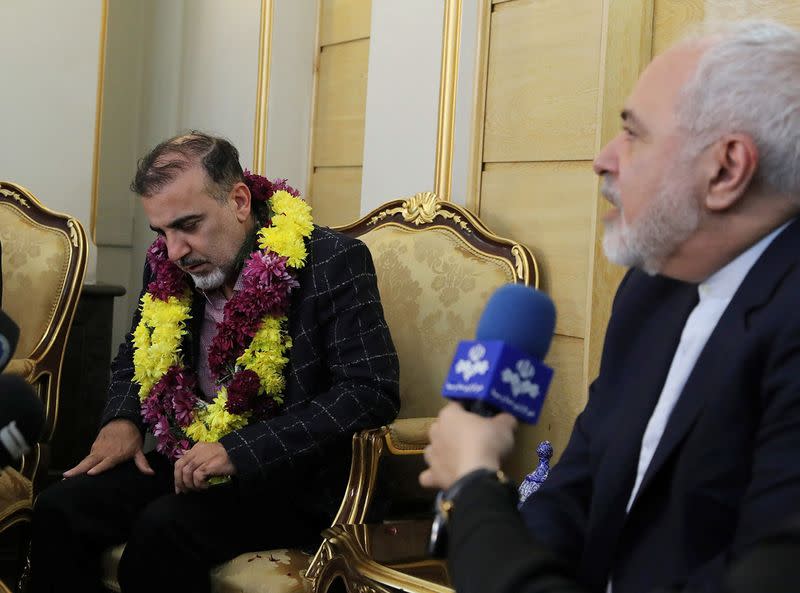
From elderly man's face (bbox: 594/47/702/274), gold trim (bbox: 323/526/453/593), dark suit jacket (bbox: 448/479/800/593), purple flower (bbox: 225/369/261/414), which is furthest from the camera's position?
purple flower (bbox: 225/369/261/414)

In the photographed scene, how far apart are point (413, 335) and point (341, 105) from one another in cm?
138

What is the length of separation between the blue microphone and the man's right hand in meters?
1.63

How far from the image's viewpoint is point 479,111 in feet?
9.96

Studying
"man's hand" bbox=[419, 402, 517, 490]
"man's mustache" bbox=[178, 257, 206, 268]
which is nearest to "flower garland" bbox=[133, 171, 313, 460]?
"man's mustache" bbox=[178, 257, 206, 268]

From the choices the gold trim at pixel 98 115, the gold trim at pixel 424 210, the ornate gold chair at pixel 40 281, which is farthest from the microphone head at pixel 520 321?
the gold trim at pixel 98 115

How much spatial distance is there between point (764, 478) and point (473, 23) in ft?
7.17

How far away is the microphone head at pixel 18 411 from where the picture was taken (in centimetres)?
121

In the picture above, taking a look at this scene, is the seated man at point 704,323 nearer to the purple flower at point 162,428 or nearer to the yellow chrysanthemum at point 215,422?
the yellow chrysanthemum at point 215,422

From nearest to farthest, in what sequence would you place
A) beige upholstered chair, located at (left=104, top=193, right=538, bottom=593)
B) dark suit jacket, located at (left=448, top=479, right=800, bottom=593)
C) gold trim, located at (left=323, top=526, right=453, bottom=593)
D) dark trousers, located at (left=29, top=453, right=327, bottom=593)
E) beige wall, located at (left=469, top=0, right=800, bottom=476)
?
dark suit jacket, located at (left=448, top=479, right=800, bottom=593) < gold trim, located at (left=323, top=526, right=453, bottom=593) < beige upholstered chair, located at (left=104, top=193, right=538, bottom=593) < dark trousers, located at (left=29, top=453, right=327, bottom=593) < beige wall, located at (left=469, top=0, right=800, bottom=476)

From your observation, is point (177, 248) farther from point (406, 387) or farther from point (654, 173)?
point (654, 173)

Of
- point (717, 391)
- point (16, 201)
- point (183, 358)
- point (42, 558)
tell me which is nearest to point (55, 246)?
point (16, 201)

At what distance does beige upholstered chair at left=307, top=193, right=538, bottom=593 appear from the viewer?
86.7 inches

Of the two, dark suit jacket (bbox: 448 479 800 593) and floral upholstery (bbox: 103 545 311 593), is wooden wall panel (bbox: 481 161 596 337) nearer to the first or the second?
floral upholstery (bbox: 103 545 311 593)

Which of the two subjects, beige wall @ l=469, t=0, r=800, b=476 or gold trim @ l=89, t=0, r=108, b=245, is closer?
beige wall @ l=469, t=0, r=800, b=476
